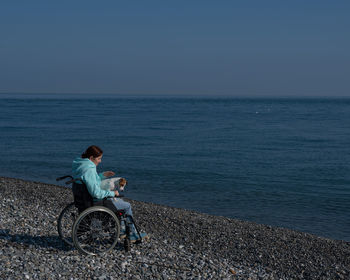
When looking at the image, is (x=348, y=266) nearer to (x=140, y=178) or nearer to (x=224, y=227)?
(x=224, y=227)

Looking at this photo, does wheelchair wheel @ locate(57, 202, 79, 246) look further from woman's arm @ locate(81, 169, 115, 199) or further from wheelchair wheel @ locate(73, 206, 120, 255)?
woman's arm @ locate(81, 169, 115, 199)

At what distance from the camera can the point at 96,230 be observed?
706 cm

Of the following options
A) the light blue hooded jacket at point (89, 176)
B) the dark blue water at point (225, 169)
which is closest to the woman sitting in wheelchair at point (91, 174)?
the light blue hooded jacket at point (89, 176)

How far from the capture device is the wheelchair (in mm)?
6918

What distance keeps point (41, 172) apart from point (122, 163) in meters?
4.65

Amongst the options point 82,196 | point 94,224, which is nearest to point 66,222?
point 94,224

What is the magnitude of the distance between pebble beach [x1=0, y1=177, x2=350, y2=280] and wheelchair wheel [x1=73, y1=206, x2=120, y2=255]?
0.69ft

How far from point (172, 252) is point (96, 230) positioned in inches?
62.4

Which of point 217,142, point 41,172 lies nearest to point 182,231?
point 41,172

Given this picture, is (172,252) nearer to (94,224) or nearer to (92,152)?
(94,224)

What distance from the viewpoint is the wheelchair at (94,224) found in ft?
22.7

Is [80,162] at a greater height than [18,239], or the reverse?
[80,162]

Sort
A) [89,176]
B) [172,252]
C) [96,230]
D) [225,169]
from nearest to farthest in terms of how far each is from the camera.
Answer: [89,176]
[96,230]
[172,252]
[225,169]

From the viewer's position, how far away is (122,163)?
23484 mm
